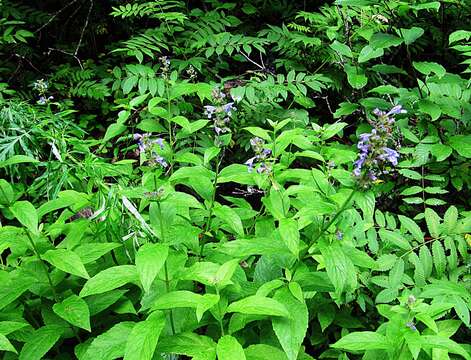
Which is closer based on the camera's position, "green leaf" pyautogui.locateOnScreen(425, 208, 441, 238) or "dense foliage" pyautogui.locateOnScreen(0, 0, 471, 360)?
"dense foliage" pyautogui.locateOnScreen(0, 0, 471, 360)

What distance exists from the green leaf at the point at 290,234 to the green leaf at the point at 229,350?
0.36 m

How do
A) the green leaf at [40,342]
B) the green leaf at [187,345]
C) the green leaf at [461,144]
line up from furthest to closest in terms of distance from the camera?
the green leaf at [461,144] → the green leaf at [40,342] → the green leaf at [187,345]

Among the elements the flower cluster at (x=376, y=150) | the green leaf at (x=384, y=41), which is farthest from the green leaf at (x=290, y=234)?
the green leaf at (x=384, y=41)

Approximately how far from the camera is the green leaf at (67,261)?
1.61 m

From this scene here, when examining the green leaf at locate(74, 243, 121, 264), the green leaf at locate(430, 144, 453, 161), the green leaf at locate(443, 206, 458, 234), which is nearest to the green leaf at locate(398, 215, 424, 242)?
the green leaf at locate(443, 206, 458, 234)

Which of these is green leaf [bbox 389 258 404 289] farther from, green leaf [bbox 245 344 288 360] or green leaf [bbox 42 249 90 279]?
green leaf [bbox 42 249 90 279]

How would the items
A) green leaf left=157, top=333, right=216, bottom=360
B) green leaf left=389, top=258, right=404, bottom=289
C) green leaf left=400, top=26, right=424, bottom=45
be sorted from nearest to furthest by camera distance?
green leaf left=157, top=333, right=216, bottom=360
green leaf left=389, top=258, right=404, bottom=289
green leaf left=400, top=26, right=424, bottom=45

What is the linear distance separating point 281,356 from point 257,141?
0.82 meters

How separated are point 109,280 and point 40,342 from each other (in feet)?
1.19

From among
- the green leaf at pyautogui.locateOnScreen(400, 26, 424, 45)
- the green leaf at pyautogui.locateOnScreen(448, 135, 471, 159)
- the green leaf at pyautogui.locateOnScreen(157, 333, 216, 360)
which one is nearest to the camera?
the green leaf at pyautogui.locateOnScreen(157, 333, 216, 360)

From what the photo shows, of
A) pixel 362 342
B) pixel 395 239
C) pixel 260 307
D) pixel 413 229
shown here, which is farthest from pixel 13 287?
pixel 413 229

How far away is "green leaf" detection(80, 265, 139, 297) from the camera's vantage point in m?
1.55

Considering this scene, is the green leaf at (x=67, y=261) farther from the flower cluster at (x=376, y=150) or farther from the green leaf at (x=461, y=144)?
the green leaf at (x=461, y=144)

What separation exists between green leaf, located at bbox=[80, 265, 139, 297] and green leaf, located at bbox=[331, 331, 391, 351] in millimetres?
759
